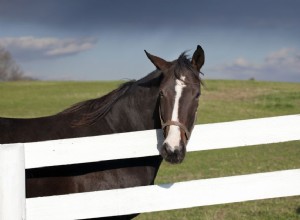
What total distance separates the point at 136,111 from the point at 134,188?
115 centimetres

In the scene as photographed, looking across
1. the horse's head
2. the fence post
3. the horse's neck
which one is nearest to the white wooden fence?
the fence post

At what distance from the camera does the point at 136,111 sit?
15.7 ft

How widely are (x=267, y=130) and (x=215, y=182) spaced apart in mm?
670

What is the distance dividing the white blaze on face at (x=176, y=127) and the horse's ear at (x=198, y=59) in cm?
41

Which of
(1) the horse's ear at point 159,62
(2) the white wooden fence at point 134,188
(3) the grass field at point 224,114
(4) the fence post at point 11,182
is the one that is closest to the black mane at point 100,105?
(1) the horse's ear at point 159,62

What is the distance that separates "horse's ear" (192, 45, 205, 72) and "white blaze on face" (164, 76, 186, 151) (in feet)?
1.35

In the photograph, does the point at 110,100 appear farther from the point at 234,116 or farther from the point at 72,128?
the point at 234,116

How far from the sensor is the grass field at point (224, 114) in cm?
812

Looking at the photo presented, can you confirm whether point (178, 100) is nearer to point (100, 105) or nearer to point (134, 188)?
point (134, 188)

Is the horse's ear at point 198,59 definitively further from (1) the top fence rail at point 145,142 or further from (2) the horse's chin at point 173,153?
(2) the horse's chin at point 173,153

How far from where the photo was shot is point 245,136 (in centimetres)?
395

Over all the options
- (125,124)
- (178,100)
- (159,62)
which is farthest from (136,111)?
(178,100)

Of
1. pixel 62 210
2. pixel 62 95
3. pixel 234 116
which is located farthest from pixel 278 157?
pixel 62 95

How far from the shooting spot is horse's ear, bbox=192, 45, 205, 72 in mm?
4469
